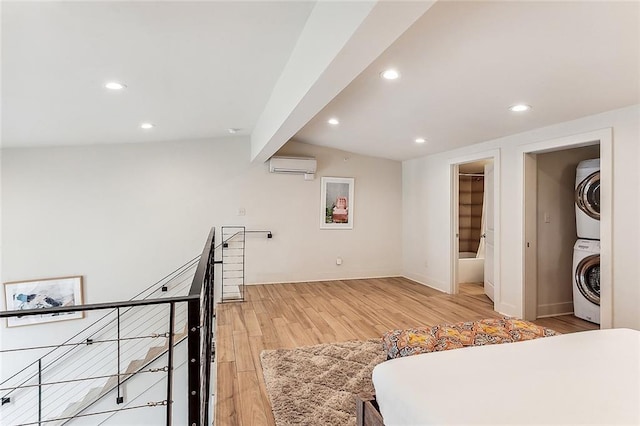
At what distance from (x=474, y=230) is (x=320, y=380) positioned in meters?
5.37

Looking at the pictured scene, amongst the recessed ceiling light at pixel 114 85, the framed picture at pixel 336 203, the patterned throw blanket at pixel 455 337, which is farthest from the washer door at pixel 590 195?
the recessed ceiling light at pixel 114 85

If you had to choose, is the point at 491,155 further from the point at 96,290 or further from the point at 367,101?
the point at 96,290

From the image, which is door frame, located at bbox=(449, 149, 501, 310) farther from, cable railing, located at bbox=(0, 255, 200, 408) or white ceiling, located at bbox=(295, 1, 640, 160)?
cable railing, located at bbox=(0, 255, 200, 408)

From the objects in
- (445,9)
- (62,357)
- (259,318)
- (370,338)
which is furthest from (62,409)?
(445,9)

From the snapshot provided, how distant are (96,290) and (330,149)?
4.23m

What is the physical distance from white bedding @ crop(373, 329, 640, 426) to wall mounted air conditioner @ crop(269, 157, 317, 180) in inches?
169

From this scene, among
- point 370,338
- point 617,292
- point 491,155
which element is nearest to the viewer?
point 617,292

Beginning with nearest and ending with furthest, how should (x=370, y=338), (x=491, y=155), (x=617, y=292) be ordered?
(x=617, y=292), (x=370, y=338), (x=491, y=155)

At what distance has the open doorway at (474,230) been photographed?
4688mm

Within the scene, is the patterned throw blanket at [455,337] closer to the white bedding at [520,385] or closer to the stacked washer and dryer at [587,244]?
the white bedding at [520,385]

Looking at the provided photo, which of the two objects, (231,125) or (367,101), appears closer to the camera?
(367,101)

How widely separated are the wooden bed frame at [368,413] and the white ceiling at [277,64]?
1.65 metres

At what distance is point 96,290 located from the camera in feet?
15.4

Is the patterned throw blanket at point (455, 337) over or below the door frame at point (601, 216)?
below
